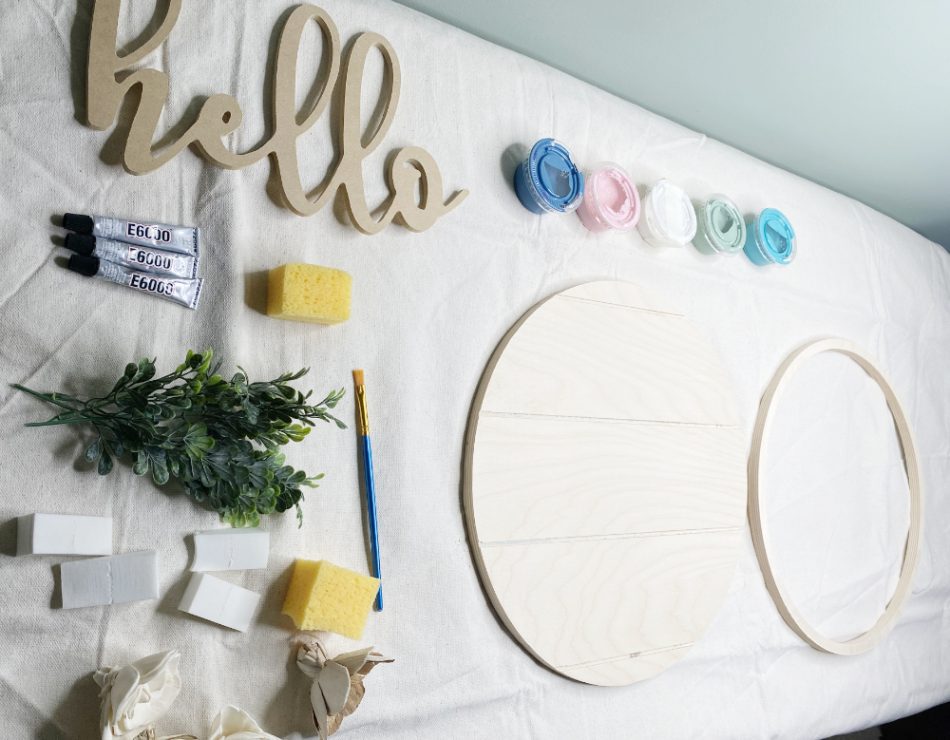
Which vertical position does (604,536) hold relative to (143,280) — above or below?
below

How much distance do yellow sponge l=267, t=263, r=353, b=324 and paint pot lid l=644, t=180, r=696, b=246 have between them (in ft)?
1.75

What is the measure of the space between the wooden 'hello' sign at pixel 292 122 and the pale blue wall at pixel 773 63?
0.18 metres

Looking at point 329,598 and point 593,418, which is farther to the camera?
point 593,418

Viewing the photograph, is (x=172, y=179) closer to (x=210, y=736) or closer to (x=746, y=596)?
(x=210, y=736)

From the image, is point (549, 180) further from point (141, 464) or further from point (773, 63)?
point (141, 464)

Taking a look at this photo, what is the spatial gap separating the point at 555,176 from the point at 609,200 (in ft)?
0.35

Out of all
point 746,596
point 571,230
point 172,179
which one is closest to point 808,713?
point 746,596

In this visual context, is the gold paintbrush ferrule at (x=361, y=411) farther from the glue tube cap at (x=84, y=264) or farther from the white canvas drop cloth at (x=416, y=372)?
the glue tube cap at (x=84, y=264)

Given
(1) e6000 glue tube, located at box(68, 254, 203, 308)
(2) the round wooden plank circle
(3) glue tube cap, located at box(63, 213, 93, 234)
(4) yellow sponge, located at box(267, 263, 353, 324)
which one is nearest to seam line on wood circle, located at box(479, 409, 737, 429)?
(2) the round wooden plank circle

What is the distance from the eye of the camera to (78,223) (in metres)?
0.73

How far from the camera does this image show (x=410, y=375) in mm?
946

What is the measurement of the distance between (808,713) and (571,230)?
87cm

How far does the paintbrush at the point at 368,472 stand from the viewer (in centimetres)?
88

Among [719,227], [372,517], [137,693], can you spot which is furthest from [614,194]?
[137,693]
